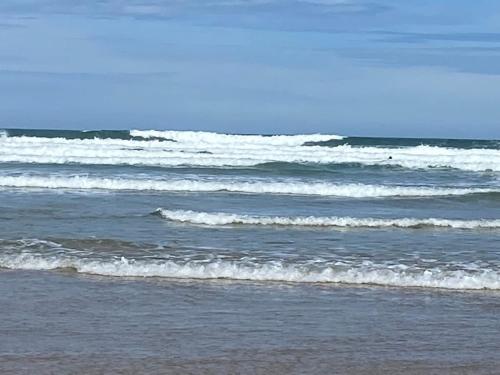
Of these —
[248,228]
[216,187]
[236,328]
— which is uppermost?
[216,187]

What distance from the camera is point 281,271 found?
9.23m

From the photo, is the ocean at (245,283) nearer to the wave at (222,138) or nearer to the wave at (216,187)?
the wave at (216,187)

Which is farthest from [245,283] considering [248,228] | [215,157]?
[215,157]

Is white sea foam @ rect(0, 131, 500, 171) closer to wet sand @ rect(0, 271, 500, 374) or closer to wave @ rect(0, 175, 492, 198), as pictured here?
wave @ rect(0, 175, 492, 198)

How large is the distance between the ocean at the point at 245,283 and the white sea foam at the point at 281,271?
25 millimetres

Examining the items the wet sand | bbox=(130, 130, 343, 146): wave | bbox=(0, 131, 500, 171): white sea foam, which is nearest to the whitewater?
the wet sand

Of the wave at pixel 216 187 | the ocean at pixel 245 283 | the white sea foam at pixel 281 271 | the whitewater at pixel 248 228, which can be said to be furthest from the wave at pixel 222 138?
the white sea foam at pixel 281 271

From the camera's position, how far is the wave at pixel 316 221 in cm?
1384

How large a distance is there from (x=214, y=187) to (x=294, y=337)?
46.3 ft

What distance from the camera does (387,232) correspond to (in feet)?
43.4

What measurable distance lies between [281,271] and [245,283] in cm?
57

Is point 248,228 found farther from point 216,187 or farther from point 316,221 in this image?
point 216,187

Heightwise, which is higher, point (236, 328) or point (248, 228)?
point (248, 228)

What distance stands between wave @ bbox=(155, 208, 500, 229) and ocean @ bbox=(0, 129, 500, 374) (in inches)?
1.8
